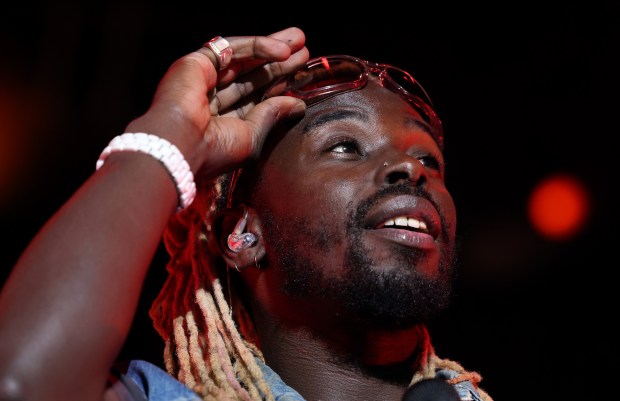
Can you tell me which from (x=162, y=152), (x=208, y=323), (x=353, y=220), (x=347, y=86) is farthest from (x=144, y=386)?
(x=347, y=86)

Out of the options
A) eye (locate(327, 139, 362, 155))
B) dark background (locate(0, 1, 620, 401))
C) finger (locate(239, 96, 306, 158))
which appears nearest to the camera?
finger (locate(239, 96, 306, 158))

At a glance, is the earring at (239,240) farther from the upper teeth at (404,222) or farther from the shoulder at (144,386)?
the shoulder at (144,386)

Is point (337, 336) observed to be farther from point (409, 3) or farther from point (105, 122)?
point (409, 3)

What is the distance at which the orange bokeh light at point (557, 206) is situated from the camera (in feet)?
15.2

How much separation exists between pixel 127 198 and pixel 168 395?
60cm

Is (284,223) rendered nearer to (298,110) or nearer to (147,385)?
(298,110)

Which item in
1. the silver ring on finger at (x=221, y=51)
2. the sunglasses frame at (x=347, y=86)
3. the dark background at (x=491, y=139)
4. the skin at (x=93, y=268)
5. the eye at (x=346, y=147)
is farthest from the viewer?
the dark background at (x=491, y=139)

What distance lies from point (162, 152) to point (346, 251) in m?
0.84

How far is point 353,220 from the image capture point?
2629 mm

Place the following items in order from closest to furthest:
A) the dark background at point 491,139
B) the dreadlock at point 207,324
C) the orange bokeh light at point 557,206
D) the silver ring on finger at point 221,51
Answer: the dreadlock at point 207,324, the silver ring on finger at point 221,51, the dark background at point 491,139, the orange bokeh light at point 557,206

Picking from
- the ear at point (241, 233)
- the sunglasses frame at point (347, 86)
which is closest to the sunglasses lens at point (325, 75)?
the sunglasses frame at point (347, 86)

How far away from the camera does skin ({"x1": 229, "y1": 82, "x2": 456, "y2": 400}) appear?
2.59 meters

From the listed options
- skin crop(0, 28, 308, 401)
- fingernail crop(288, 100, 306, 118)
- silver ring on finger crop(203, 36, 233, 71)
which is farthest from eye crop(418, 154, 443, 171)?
skin crop(0, 28, 308, 401)

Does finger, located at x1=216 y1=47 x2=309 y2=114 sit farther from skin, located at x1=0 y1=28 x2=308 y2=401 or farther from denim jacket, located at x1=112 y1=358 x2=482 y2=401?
denim jacket, located at x1=112 y1=358 x2=482 y2=401
